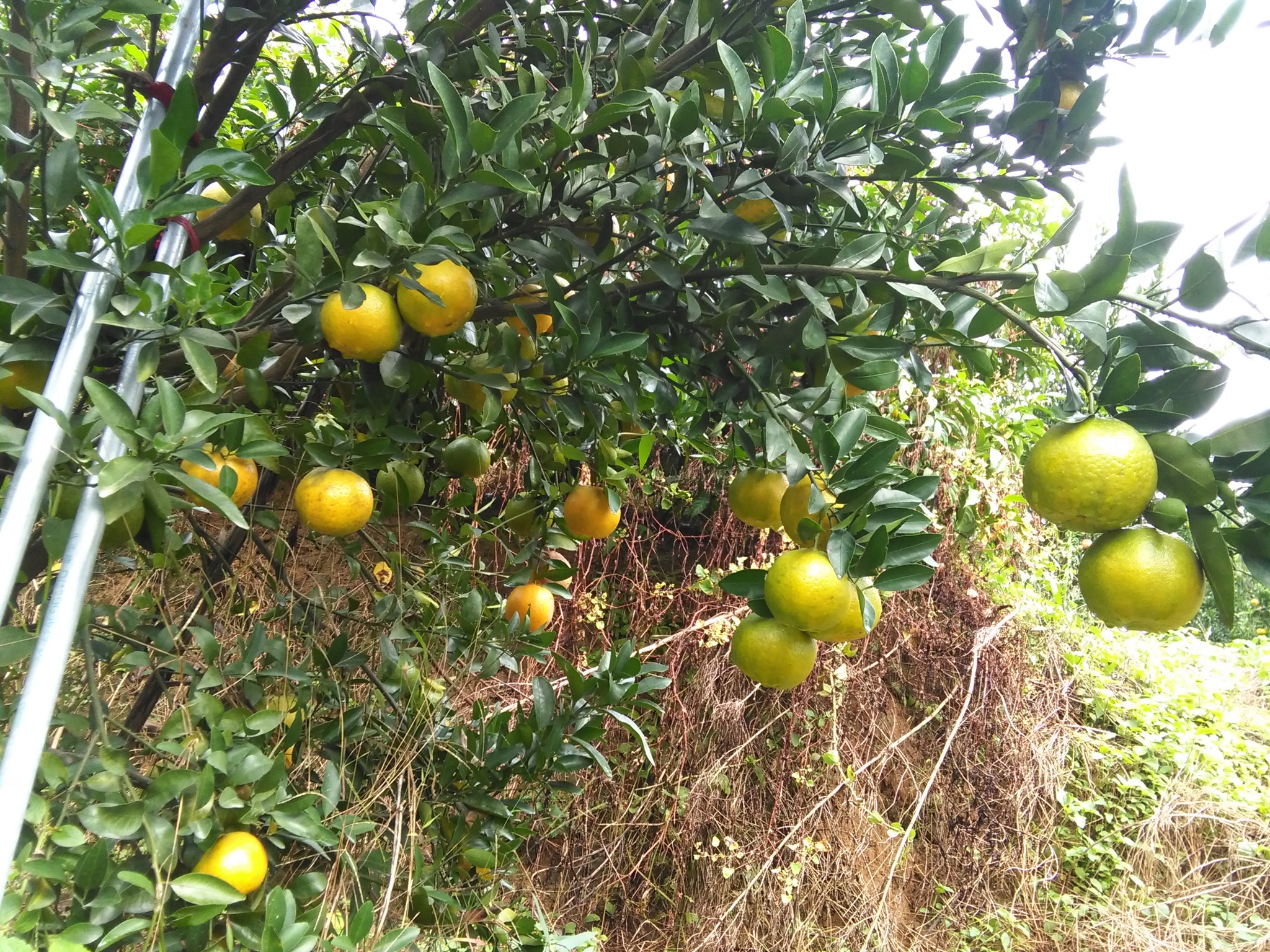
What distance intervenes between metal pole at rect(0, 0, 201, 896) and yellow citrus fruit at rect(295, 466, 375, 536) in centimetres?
33

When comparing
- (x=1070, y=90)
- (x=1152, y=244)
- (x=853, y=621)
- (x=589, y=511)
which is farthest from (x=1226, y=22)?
(x=589, y=511)

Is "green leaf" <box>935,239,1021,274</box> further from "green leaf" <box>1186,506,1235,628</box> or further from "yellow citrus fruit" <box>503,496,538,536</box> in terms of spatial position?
"yellow citrus fruit" <box>503,496,538,536</box>

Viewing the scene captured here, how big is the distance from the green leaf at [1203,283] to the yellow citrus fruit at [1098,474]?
0.11m

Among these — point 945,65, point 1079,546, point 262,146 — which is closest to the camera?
point 945,65

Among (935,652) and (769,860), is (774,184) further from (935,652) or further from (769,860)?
(935,652)

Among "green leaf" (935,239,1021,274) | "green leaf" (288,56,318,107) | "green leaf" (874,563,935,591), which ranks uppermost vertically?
"green leaf" (288,56,318,107)

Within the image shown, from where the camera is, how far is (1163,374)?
0.65m

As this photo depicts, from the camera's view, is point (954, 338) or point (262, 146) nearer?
point (954, 338)

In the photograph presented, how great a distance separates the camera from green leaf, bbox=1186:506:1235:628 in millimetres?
628

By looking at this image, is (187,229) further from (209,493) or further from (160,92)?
(209,493)

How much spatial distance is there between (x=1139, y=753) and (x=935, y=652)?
3.29 ft

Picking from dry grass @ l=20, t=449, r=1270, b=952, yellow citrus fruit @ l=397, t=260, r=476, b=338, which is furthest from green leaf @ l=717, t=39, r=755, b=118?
dry grass @ l=20, t=449, r=1270, b=952

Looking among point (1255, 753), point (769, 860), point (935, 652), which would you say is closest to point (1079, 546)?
point (1255, 753)

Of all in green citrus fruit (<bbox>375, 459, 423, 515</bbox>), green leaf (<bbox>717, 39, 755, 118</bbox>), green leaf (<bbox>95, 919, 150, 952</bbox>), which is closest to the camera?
green leaf (<bbox>95, 919, 150, 952</bbox>)
